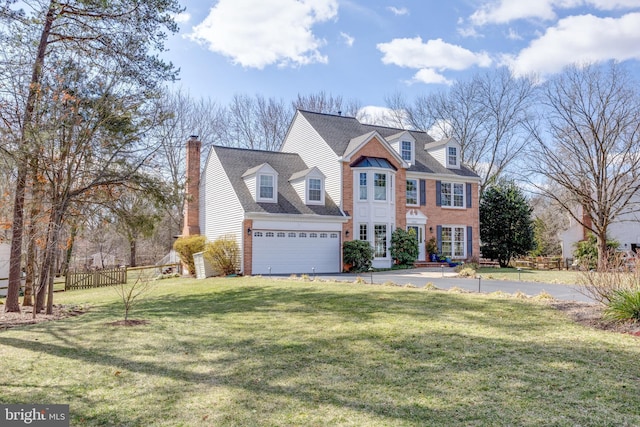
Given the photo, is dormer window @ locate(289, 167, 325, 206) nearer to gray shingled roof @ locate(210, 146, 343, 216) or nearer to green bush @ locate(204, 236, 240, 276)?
gray shingled roof @ locate(210, 146, 343, 216)

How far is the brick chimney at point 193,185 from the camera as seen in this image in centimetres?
2547

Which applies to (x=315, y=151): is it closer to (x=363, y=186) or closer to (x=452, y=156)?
(x=363, y=186)

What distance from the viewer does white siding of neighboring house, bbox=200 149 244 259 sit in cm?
2184

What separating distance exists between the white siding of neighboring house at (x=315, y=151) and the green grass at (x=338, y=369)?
14.3 metres

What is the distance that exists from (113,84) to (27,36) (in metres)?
2.38

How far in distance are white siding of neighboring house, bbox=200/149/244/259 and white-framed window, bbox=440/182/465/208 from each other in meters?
12.7

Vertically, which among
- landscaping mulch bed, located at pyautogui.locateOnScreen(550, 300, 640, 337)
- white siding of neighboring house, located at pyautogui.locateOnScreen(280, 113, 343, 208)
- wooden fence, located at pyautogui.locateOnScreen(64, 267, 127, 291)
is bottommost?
wooden fence, located at pyautogui.locateOnScreen(64, 267, 127, 291)

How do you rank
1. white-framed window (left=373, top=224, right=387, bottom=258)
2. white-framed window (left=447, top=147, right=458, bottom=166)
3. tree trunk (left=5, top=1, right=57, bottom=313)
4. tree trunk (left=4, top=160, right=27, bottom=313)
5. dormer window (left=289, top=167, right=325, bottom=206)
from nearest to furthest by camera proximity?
tree trunk (left=5, top=1, right=57, bottom=313) → tree trunk (left=4, top=160, right=27, bottom=313) → dormer window (left=289, top=167, right=325, bottom=206) → white-framed window (left=373, top=224, right=387, bottom=258) → white-framed window (left=447, top=147, right=458, bottom=166)

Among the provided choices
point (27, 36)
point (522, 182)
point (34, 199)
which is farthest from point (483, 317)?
point (522, 182)

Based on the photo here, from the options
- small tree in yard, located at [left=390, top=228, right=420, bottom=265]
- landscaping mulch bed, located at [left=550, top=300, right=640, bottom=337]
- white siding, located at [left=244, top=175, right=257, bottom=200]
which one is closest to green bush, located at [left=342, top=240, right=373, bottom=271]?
small tree in yard, located at [left=390, top=228, right=420, bottom=265]

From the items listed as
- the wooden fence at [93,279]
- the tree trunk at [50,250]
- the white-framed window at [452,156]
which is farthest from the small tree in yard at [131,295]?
the white-framed window at [452,156]

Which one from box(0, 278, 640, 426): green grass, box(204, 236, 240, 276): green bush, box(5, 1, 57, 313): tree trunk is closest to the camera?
box(0, 278, 640, 426): green grass

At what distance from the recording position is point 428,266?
25656mm

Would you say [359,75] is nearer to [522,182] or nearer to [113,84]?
[522,182]
